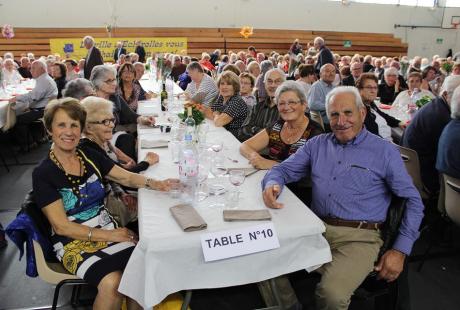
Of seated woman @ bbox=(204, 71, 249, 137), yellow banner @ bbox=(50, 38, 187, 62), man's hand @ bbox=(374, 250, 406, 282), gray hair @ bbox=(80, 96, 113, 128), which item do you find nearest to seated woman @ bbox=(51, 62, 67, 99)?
seated woman @ bbox=(204, 71, 249, 137)

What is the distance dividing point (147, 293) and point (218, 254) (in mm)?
310

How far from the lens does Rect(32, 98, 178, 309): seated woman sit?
5.76ft

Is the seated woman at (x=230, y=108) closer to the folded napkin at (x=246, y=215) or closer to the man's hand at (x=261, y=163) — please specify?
the man's hand at (x=261, y=163)

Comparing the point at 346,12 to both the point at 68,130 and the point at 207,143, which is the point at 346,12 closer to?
the point at 207,143

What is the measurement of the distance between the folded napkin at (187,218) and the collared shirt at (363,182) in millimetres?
463

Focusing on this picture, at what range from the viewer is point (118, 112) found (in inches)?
159

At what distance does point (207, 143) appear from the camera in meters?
2.89

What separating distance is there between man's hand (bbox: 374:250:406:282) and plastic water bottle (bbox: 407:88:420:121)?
3.06 metres

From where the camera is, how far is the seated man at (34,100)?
208 inches

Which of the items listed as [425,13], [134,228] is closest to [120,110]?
[134,228]

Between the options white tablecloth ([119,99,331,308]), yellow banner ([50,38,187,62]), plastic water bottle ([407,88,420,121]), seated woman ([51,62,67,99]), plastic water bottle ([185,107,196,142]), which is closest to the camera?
white tablecloth ([119,99,331,308])

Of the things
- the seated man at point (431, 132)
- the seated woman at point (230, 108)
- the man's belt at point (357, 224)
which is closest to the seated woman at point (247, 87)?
the seated woman at point (230, 108)

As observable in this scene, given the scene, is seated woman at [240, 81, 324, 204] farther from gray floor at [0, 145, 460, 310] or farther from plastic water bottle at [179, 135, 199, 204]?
gray floor at [0, 145, 460, 310]

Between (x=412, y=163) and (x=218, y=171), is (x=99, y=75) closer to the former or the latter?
(x=218, y=171)
